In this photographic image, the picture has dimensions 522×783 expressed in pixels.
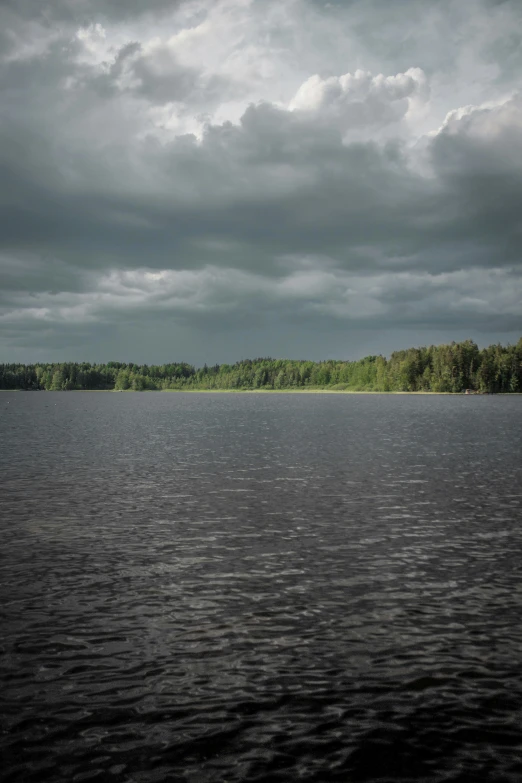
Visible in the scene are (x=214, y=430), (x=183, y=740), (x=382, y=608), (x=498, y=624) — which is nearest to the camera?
(x=183, y=740)

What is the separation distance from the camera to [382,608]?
22.0m

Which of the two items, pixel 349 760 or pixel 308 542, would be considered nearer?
pixel 349 760

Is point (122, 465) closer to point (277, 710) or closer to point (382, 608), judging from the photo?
point (382, 608)

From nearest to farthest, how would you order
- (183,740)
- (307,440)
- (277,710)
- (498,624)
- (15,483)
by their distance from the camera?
(183,740), (277,710), (498,624), (15,483), (307,440)

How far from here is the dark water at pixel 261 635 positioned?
1357cm

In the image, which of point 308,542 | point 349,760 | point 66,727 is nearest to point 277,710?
point 349,760

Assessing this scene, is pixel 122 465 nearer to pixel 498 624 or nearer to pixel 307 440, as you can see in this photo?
pixel 307 440

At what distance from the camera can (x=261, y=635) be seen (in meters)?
19.5

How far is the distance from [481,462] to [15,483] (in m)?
43.5

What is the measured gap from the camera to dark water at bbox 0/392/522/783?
13.6m

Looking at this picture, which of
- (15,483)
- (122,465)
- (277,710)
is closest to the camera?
(277,710)

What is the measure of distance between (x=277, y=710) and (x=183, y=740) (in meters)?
2.43

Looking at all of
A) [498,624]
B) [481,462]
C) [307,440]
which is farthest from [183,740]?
[307,440]

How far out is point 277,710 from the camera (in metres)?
15.1
